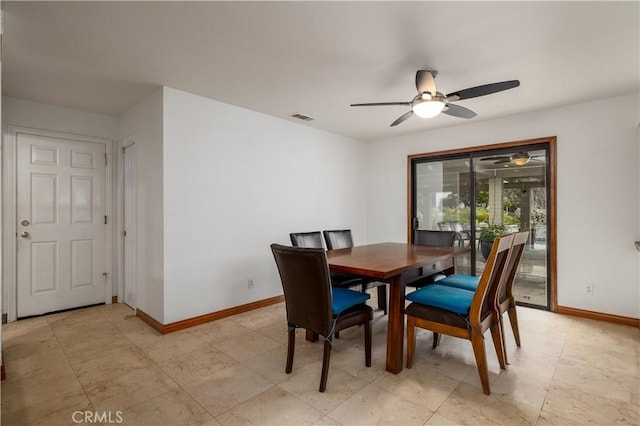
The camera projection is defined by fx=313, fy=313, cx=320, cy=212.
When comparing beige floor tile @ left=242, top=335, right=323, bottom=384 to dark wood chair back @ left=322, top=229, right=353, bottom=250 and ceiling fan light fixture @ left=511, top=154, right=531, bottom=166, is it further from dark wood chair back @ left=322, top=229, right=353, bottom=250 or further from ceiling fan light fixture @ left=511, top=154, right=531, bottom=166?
ceiling fan light fixture @ left=511, top=154, right=531, bottom=166

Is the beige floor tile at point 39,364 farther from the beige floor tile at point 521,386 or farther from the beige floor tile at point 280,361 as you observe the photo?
the beige floor tile at point 521,386

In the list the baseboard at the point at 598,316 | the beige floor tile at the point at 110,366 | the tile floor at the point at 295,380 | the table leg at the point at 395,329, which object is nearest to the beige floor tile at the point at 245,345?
the tile floor at the point at 295,380

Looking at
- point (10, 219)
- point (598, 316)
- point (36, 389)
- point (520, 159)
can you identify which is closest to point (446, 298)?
point (598, 316)

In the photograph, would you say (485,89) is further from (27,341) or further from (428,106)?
→ (27,341)

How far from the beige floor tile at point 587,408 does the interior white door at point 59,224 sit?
15.2 ft

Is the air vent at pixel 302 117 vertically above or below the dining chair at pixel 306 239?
above

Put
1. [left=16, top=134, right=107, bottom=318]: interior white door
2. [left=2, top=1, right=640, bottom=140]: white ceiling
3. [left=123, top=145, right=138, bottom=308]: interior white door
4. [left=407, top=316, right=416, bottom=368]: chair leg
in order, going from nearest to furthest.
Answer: [left=2, top=1, right=640, bottom=140]: white ceiling
[left=407, top=316, right=416, bottom=368]: chair leg
[left=16, top=134, right=107, bottom=318]: interior white door
[left=123, top=145, right=138, bottom=308]: interior white door

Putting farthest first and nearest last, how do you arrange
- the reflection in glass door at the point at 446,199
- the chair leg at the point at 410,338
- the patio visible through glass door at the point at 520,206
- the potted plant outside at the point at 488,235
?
the reflection in glass door at the point at 446,199 → the potted plant outside at the point at 488,235 → the patio visible through glass door at the point at 520,206 → the chair leg at the point at 410,338

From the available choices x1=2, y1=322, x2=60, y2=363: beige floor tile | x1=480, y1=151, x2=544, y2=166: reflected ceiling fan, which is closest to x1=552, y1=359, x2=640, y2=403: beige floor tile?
x1=480, y1=151, x2=544, y2=166: reflected ceiling fan

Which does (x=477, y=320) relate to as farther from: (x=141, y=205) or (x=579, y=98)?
(x=141, y=205)

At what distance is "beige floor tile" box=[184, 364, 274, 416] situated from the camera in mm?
1947

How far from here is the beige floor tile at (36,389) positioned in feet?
6.37

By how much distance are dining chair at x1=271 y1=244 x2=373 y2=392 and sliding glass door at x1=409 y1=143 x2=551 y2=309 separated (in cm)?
276

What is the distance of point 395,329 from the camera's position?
2273 millimetres
